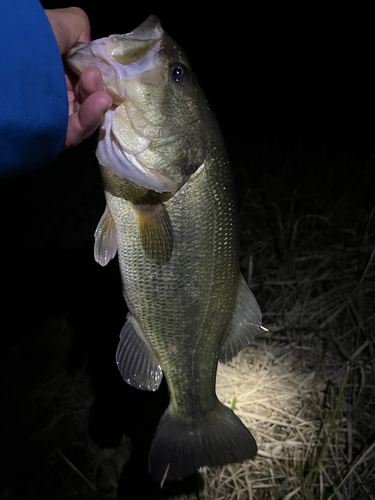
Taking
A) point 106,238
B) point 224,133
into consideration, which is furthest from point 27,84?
point 224,133

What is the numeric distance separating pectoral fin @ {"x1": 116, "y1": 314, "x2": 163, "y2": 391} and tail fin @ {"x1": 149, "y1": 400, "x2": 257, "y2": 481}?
19cm

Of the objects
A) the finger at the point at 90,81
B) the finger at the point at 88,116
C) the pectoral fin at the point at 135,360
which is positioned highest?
the finger at the point at 90,81

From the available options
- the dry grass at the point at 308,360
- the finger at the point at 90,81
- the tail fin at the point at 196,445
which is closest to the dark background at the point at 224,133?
the dry grass at the point at 308,360

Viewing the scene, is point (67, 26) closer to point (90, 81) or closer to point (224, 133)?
point (90, 81)

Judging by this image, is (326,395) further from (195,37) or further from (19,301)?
(195,37)

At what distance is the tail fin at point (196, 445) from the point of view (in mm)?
1358

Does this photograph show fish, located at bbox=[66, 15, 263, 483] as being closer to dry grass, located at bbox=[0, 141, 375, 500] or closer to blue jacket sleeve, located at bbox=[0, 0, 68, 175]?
blue jacket sleeve, located at bbox=[0, 0, 68, 175]

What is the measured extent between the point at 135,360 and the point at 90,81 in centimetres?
97

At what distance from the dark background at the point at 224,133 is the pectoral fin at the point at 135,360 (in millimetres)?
765

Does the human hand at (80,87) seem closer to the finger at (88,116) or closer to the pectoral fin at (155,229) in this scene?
the finger at (88,116)

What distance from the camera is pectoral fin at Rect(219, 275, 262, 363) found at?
4.55ft

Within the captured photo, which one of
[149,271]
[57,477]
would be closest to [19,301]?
[57,477]

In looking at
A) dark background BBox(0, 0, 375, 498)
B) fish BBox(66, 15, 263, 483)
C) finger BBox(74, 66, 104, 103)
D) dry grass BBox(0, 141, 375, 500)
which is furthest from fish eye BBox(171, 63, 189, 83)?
dark background BBox(0, 0, 375, 498)

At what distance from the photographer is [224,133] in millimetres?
4789
